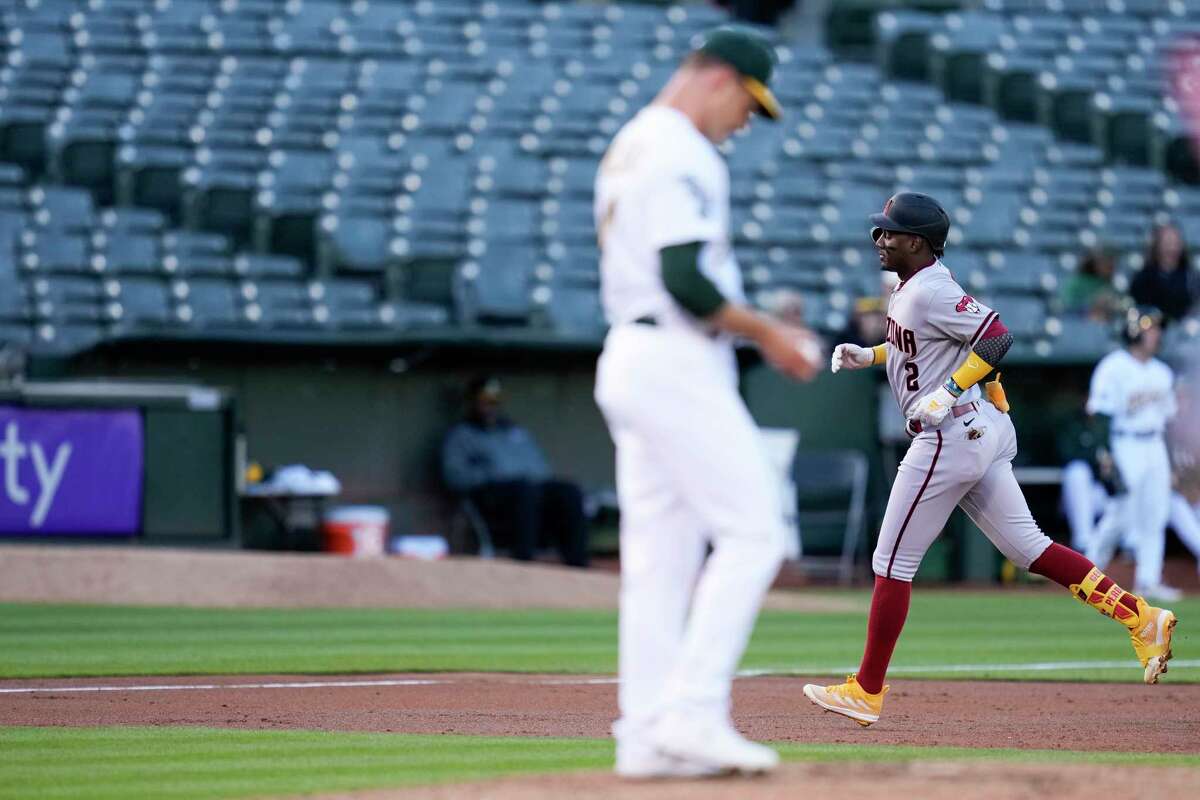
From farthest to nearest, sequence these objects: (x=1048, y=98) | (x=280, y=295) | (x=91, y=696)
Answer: (x=1048, y=98) → (x=280, y=295) → (x=91, y=696)

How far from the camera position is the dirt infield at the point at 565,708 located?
268 inches

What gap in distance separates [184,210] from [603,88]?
483 centimetres

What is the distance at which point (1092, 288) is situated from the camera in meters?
17.6

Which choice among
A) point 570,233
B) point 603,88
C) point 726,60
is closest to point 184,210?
point 570,233

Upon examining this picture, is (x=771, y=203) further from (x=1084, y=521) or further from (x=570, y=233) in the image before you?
(x=1084, y=521)

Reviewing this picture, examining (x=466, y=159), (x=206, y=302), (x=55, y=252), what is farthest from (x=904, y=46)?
(x=55, y=252)

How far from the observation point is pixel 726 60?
472 centimetres

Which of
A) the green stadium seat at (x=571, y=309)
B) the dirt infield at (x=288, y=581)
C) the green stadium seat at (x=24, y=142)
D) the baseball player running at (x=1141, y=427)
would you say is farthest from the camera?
the green stadium seat at (x=24, y=142)

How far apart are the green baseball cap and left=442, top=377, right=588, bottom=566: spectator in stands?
10.6 m

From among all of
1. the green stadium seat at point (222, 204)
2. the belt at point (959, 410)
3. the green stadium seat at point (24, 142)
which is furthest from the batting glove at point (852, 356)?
the green stadium seat at point (24, 142)

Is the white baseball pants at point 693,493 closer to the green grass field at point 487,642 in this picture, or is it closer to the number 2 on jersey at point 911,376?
the number 2 on jersey at point 911,376

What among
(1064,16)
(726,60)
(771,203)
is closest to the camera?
(726,60)

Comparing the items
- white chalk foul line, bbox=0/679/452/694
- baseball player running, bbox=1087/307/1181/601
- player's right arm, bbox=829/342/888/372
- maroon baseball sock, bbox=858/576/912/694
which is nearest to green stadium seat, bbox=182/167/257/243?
baseball player running, bbox=1087/307/1181/601

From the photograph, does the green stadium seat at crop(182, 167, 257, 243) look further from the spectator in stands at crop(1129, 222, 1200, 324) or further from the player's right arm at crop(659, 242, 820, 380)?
the player's right arm at crop(659, 242, 820, 380)
